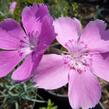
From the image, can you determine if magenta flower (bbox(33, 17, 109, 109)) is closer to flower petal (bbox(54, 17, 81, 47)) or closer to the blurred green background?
flower petal (bbox(54, 17, 81, 47))

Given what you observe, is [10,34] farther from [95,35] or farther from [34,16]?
[95,35]

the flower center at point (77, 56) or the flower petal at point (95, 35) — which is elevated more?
the flower petal at point (95, 35)

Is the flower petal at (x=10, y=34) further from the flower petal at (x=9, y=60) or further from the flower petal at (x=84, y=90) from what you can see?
the flower petal at (x=84, y=90)

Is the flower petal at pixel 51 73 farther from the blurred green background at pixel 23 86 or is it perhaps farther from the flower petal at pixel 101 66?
the blurred green background at pixel 23 86

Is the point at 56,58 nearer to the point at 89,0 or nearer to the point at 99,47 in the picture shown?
the point at 99,47

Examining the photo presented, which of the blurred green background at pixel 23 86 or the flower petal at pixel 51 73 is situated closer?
the flower petal at pixel 51 73

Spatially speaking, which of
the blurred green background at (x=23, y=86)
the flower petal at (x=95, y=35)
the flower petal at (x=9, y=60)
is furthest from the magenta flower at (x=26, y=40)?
the blurred green background at (x=23, y=86)
